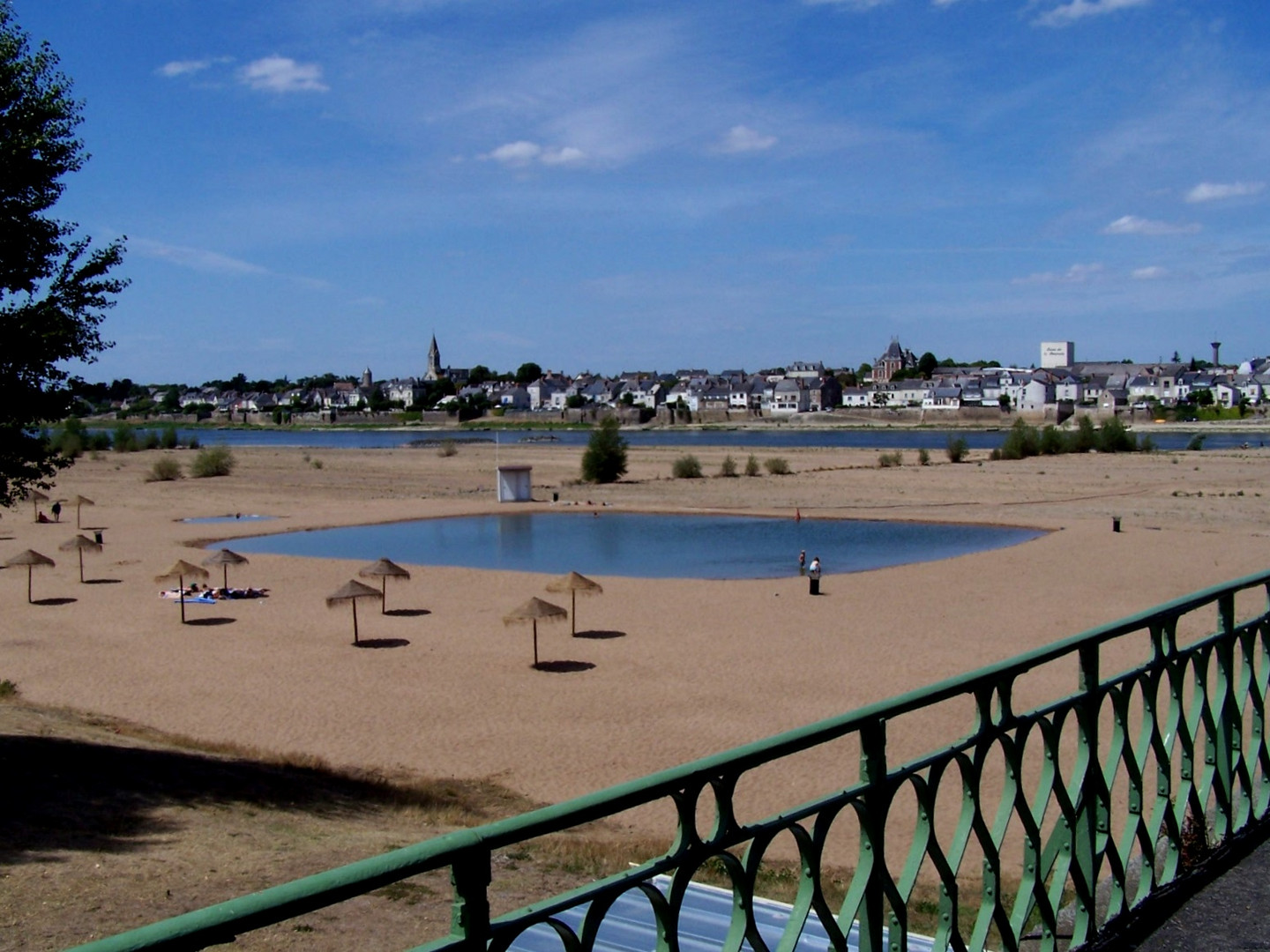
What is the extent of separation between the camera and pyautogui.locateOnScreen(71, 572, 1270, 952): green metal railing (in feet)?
6.85

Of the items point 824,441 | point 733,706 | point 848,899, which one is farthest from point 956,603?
point 824,441

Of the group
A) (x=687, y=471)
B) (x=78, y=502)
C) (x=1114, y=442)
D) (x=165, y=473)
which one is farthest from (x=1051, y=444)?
(x=78, y=502)

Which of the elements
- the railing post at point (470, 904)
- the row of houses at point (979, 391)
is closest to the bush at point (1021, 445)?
the railing post at point (470, 904)

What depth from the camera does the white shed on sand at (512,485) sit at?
47.6 m

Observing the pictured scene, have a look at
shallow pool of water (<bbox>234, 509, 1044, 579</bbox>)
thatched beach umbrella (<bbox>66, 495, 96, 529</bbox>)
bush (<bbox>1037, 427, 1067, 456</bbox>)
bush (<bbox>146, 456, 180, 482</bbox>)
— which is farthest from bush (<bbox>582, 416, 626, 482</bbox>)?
bush (<bbox>1037, 427, 1067, 456</bbox>)

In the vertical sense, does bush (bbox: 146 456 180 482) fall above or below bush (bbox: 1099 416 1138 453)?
above

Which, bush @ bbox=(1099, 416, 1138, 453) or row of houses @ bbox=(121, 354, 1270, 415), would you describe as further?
row of houses @ bbox=(121, 354, 1270, 415)

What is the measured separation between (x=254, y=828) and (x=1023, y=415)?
141953mm

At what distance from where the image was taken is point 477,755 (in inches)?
515

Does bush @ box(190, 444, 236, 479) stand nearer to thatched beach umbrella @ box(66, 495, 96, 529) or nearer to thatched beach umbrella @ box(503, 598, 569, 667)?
thatched beach umbrella @ box(66, 495, 96, 529)

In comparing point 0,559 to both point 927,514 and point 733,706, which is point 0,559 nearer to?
point 733,706

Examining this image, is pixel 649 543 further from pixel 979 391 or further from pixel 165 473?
pixel 979 391

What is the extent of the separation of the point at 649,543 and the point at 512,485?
1387 centimetres

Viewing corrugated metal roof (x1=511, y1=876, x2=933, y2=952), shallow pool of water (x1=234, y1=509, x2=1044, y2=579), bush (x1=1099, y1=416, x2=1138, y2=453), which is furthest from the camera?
bush (x1=1099, y1=416, x2=1138, y2=453)
